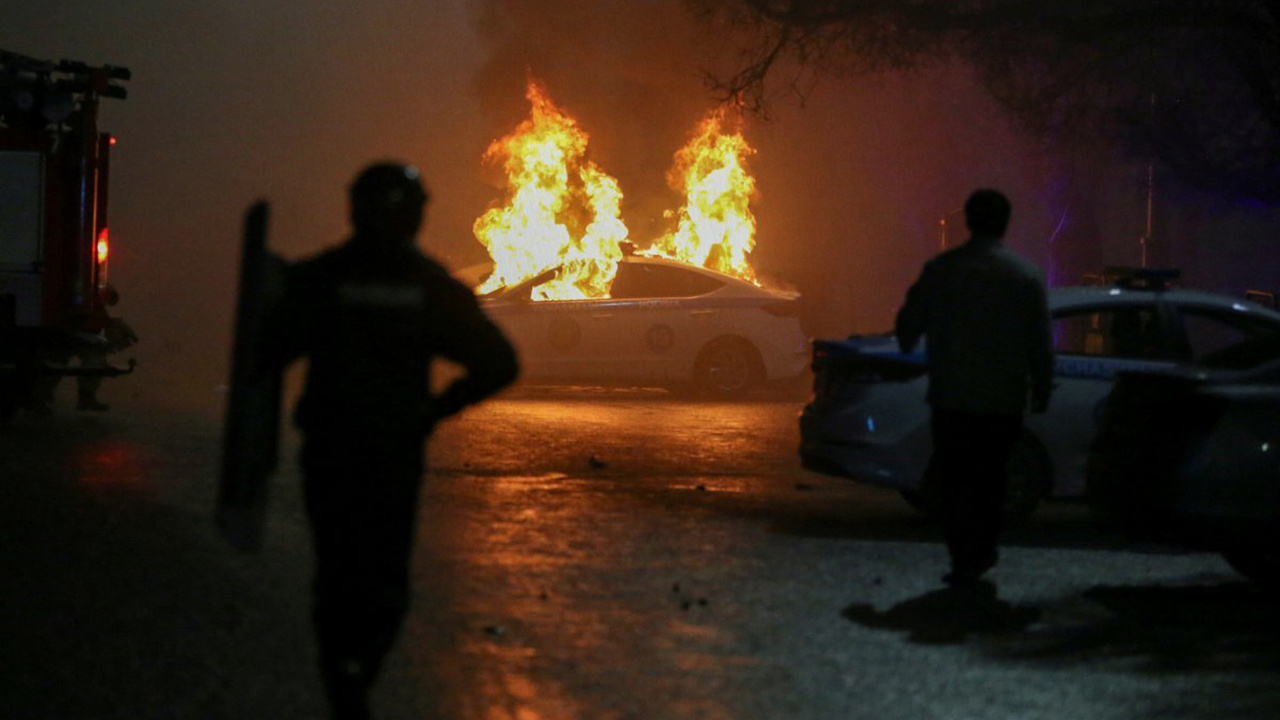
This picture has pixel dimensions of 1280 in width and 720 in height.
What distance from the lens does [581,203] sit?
27453 millimetres

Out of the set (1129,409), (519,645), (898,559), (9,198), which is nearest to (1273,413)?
(1129,409)

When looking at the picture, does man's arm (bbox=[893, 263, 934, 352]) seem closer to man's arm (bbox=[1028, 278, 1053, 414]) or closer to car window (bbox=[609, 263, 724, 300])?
man's arm (bbox=[1028, 278, 1053, 414])

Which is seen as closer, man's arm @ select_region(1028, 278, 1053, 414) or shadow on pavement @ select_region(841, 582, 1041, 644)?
shadow on pavement @ select_region(841, 582, 1041, 644)

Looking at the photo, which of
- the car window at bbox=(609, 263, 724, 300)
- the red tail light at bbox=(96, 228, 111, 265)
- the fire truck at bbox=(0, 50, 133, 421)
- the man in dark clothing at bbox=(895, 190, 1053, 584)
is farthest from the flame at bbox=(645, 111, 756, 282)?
the man in dark clothing at bbox=(895, 190, 1053, 584)

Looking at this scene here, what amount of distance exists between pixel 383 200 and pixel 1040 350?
4028 millimetres

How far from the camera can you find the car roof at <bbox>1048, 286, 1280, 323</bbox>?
9984 millimetres

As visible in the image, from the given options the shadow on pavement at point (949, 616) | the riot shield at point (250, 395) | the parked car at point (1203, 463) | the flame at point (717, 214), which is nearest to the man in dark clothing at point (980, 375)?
the shadow on pavement at point (949, 616)

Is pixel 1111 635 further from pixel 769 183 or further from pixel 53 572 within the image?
pixel 769 183

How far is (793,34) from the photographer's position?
755 inches

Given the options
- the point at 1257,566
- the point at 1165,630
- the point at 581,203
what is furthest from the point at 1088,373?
the point at 581,203

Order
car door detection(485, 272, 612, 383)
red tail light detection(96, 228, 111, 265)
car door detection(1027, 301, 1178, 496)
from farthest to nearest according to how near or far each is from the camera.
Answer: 1. car door detection(485, 272, 612, 383)
2. red tail light detection(96, 228, 111, 265)
3. car door detection(1027, 301, 1178, 496)

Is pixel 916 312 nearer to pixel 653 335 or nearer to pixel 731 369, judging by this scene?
pixel 653 335

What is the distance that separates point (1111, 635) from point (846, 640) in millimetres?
1149

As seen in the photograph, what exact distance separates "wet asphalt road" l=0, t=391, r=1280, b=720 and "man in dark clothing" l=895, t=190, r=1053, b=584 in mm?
371
